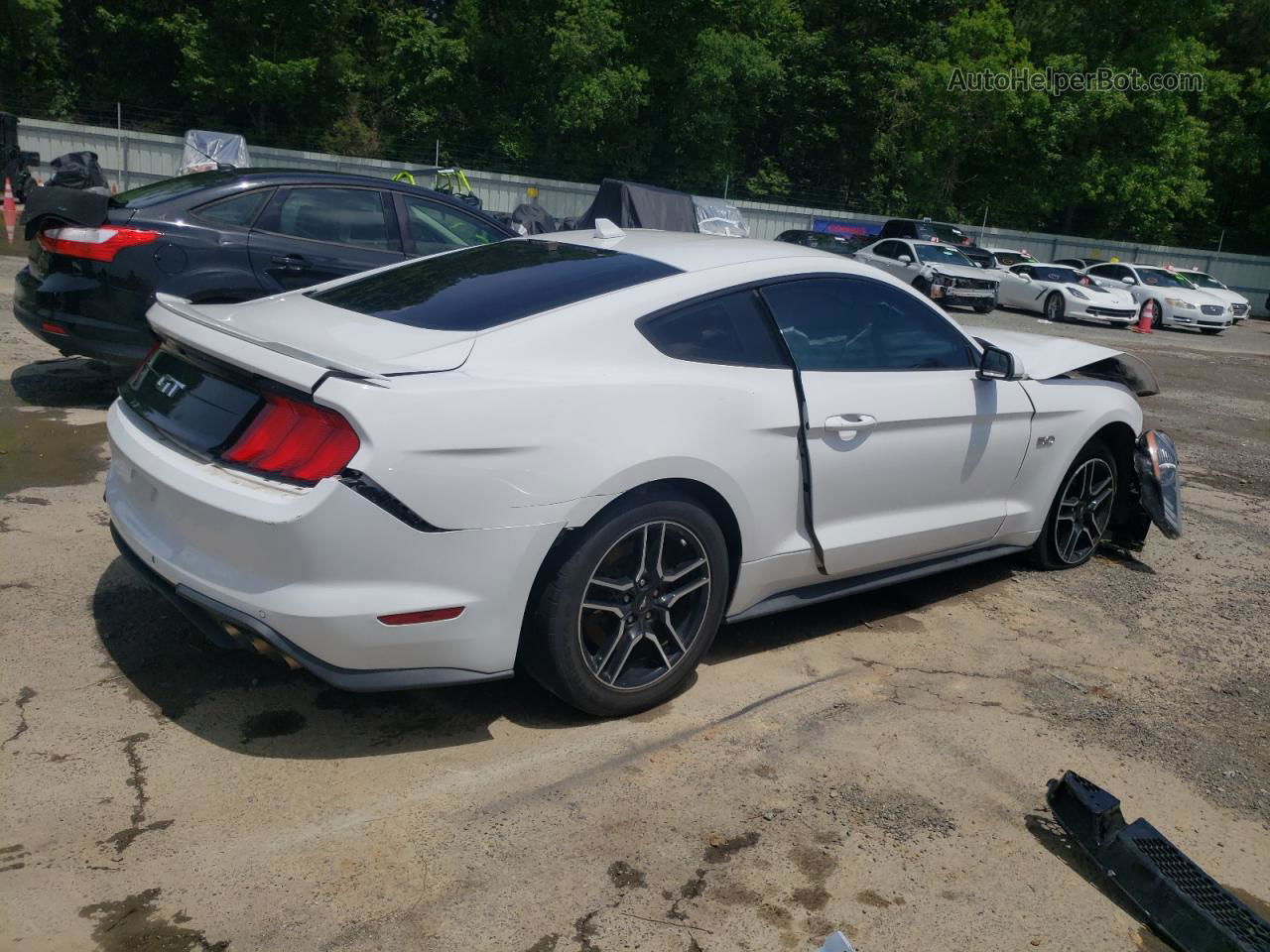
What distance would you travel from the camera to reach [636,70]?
38.0m

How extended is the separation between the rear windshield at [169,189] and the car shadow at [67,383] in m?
1.09

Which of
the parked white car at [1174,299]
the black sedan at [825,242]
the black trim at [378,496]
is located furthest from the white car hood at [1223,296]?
the black trim at [378,496]

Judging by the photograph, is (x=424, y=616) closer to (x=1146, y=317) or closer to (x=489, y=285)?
(x=489, y=285)

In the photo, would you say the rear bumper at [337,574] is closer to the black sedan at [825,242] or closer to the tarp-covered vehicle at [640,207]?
the tarp-covered vehicle at [640,207]

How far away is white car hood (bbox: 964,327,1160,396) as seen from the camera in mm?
5117

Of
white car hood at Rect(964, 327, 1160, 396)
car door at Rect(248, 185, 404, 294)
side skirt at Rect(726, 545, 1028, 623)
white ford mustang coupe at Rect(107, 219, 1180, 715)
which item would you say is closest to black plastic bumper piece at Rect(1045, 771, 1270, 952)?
side skirt at Rect(726, 545, 1028, 623)

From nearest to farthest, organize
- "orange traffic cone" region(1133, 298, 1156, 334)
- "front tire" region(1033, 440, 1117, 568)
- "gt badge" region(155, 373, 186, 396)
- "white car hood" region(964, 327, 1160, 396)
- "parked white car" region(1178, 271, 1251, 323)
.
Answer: "gt badge" region(155, 373, 186, 396), "white car hood" region(964, 327, 1160, 396), "front tire" region(1033, 440, 1117, 568), "orange traffic cone" region(1133, 298, 1156, 334), "parked white car" region(1178, 271, 1251, 323)

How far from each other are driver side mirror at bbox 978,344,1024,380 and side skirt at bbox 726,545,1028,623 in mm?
783

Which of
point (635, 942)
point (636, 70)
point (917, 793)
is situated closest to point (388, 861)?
point (635, 942)

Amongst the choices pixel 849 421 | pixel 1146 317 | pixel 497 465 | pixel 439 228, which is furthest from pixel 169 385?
pixel 1146 317

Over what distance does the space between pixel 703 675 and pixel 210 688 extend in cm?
169

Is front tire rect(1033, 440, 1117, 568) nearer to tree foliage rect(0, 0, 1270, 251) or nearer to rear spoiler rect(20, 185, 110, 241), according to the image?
rear spoiler rect(20, 185, 110, 241)

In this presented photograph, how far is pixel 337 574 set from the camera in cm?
295

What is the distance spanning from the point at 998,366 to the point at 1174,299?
2258cm
